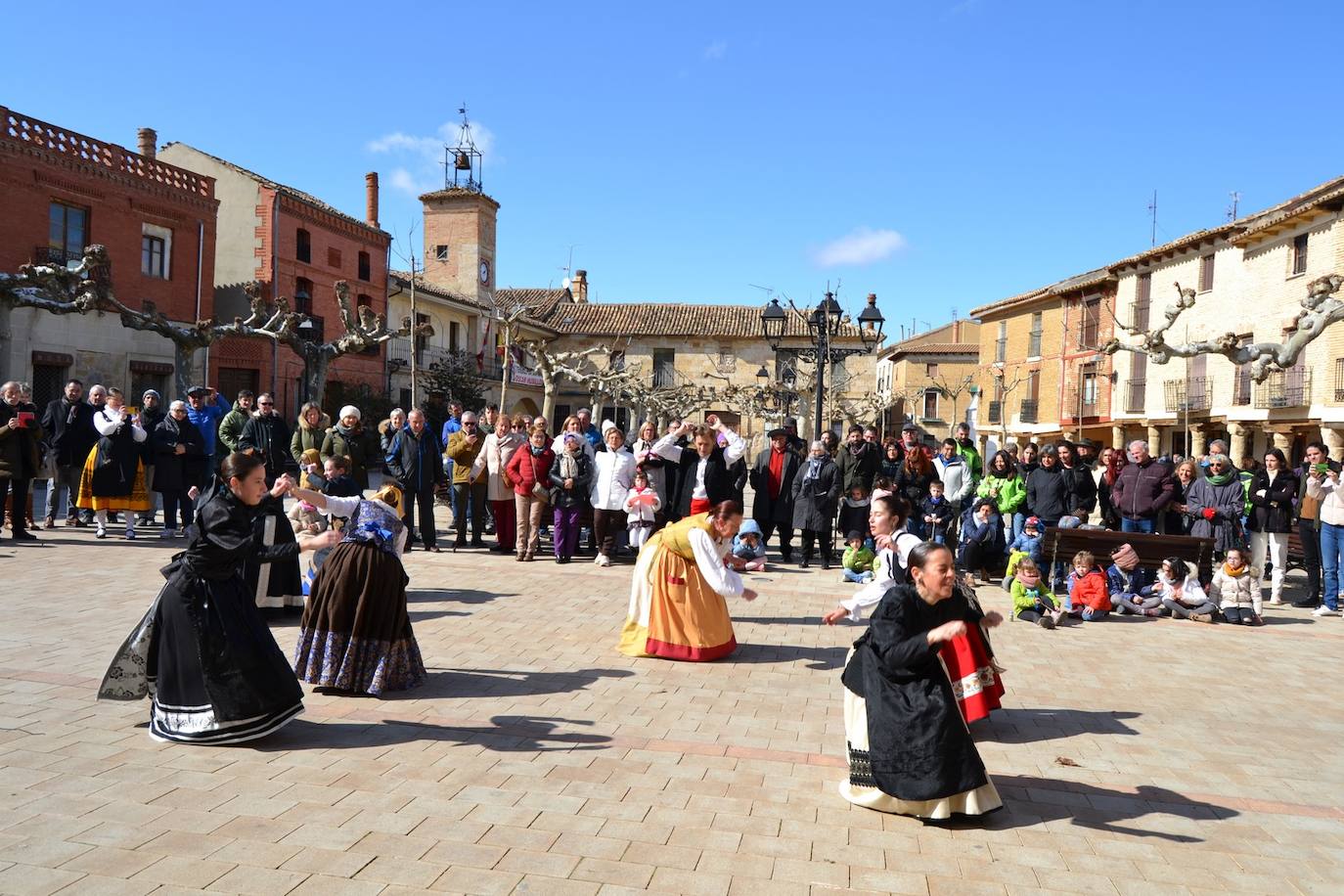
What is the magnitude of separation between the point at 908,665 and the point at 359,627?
11.1 feet

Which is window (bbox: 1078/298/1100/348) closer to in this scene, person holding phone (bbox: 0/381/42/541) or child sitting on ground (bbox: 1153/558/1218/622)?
child sitting on ground (bbox: 1153/558/1218/622)

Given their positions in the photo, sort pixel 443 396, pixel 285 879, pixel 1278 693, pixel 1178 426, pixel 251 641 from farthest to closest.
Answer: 1. pixel 443 396
2. pixel 1178 426
3. pixel 1278 693
4. pixel 251 641
5. pixel 285 879

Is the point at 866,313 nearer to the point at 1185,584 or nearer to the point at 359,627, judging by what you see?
the point at 1185,584

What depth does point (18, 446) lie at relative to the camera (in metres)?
11.1

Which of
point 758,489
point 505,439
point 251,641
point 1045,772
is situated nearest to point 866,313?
point 758,489

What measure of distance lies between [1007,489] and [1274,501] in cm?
286

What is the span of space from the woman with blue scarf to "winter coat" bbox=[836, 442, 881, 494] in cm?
754

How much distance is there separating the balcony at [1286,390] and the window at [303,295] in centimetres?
2892

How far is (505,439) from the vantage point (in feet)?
41.3

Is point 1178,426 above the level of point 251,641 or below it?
above

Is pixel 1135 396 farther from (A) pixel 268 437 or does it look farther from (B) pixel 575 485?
(A) pixel 268 437

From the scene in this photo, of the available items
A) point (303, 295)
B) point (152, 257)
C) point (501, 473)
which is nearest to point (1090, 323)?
point (303, 295)

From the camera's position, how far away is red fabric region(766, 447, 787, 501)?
42.7ft

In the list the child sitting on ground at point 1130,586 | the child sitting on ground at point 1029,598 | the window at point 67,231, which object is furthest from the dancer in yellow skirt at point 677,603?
the window at point 67,231
